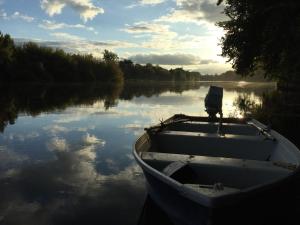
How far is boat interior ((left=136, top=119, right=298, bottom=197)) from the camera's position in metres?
7.42

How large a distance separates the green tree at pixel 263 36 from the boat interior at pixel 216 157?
888cm

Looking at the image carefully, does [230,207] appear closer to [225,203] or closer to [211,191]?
[225,203]

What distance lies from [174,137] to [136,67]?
17728 cm

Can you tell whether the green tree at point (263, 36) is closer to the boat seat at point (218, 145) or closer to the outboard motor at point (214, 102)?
the outboard motor at point (214, 102)

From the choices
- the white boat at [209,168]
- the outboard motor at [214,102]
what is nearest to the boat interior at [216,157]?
the white boat at [209,168]

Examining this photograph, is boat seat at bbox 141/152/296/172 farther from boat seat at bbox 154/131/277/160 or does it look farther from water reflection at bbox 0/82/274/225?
boat seat at bbox 154/131/277/160

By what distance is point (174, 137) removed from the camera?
1124cm

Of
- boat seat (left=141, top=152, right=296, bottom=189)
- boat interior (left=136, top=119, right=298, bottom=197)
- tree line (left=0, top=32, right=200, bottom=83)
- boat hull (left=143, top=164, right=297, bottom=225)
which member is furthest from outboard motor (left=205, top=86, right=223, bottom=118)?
tree line (left=0, top=32, right=200, bottom=83)

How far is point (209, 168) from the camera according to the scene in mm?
7871

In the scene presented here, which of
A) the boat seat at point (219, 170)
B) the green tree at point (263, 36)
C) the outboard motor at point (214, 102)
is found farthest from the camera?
the green tree at point (263, 36)

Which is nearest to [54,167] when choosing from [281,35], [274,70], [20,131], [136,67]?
[20,131]

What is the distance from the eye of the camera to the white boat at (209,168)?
228 inches

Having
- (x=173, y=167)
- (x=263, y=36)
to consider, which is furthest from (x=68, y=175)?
(x=263, y=36)

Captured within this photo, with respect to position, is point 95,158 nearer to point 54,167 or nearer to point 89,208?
point 54,167
